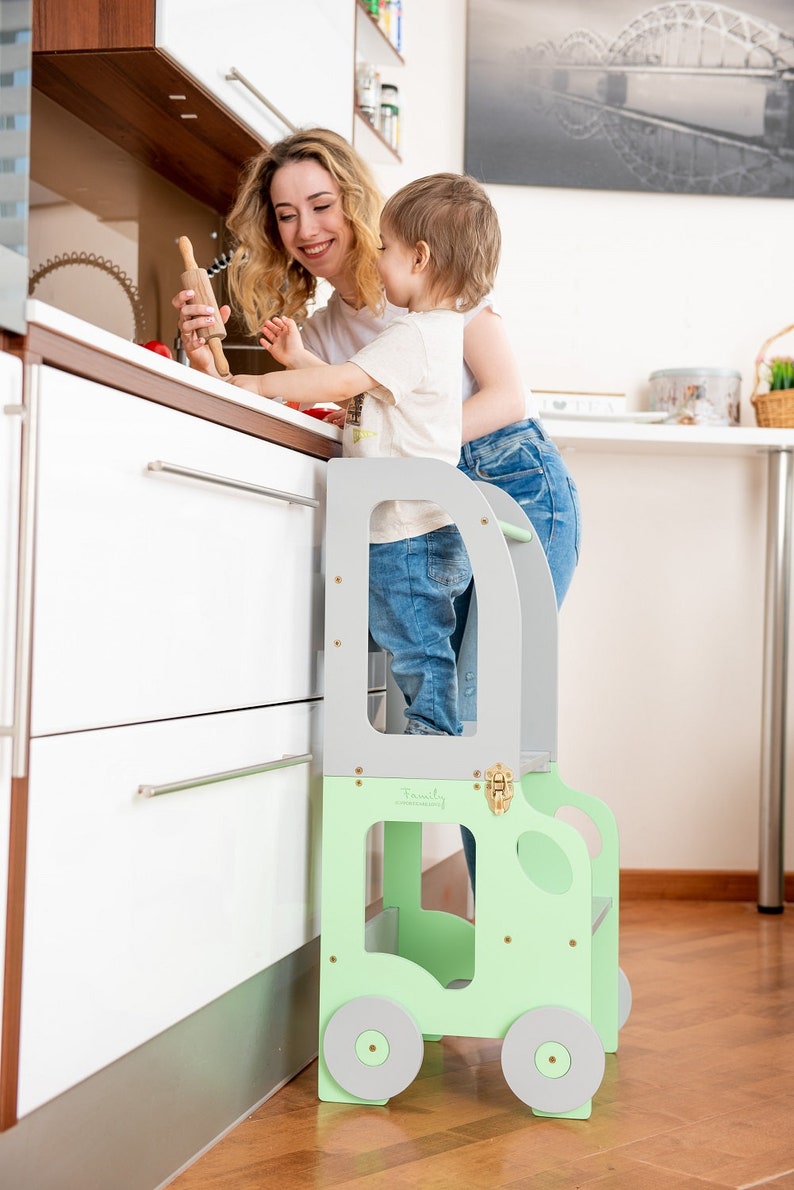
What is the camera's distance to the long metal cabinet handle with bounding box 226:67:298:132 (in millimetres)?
1695

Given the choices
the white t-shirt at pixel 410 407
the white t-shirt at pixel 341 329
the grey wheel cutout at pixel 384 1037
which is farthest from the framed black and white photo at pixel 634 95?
the grey wheel cutout at pixel 384 1037

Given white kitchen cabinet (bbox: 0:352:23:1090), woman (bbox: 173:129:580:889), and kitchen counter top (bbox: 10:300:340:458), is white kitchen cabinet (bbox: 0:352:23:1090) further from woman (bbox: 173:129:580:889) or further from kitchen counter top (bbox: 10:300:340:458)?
woman (bbox: 173:129:580:889)

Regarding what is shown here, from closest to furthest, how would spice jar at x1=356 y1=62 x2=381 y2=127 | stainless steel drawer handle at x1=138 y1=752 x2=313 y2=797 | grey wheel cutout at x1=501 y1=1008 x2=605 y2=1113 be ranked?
stainless steel drawer handle at x1=138 y1=752 x2=313 y2=797, grey wheel cutout at x1=501 y1=1008 x2=605 y2=1113, spice jar at x1=356 y1=62 x2=381 y2=127

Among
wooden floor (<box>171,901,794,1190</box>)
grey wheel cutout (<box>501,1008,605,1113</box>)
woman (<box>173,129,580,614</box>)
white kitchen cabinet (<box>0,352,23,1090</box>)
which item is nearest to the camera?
white kitchen cabinet (<box>0,352,23,1090</box>)

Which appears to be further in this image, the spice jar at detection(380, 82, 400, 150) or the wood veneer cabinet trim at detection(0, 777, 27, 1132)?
the spice jar at detection(380, 82, 400, 150)

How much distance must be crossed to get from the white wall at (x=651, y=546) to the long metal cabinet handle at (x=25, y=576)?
203cm

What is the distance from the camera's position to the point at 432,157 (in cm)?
283

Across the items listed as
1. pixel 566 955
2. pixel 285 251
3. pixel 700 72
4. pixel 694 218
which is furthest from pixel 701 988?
pixel 700 72

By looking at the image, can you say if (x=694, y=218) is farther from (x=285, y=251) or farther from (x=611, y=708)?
(x=285, y=251)

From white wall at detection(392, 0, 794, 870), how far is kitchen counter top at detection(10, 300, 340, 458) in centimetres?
144

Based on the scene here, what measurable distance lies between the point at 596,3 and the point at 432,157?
0.50m

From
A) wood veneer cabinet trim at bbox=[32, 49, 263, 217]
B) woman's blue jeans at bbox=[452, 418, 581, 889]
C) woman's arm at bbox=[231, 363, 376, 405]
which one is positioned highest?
wood veneer cabinet trim at bbox=[32, 49, 263, 217]

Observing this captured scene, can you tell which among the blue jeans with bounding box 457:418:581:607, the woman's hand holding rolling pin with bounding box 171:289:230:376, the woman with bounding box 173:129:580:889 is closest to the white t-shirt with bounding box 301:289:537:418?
the woman with bounding box 173:129:580:889

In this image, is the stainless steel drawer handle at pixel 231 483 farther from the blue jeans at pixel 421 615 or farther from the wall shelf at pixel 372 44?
the wall shelf at pixel 372 44
